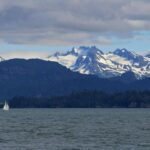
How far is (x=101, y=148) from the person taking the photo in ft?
340

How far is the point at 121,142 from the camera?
112625mm

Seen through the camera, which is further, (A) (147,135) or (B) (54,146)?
(A) (147,135)

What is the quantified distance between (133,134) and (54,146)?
3050cm

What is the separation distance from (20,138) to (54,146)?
58.7ft

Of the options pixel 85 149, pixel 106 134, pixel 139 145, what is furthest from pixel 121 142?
pixel 106 134

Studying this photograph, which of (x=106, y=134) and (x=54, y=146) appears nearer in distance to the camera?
(x=54, y=146)

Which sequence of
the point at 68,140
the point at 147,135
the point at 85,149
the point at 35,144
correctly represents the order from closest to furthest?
the point at 85,149 → the point at 35,144 → the point at 68,140 → the point at 147,135

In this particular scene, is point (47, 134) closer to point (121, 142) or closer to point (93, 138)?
point (93, 138)

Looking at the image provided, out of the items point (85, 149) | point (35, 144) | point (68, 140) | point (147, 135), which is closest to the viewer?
point (85, 149)

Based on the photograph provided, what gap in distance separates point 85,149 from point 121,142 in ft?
41.1

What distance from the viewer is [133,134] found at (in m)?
132

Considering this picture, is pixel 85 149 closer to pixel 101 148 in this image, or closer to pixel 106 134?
pixel 101 148

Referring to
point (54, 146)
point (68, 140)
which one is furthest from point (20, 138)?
point (54, 146)

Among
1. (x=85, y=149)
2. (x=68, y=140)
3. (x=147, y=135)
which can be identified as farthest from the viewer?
(x=147, y=135)
